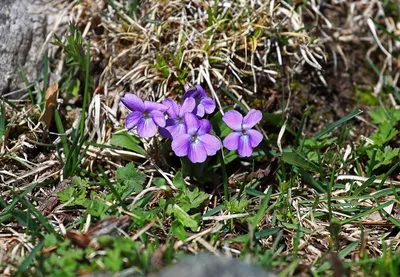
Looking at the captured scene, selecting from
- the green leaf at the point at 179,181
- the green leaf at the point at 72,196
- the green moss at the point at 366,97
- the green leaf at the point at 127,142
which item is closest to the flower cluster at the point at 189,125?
the green leaf at the point at 179,181

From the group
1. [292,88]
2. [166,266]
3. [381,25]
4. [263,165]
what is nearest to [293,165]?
[263,165]

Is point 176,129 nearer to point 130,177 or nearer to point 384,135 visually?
point 130,177

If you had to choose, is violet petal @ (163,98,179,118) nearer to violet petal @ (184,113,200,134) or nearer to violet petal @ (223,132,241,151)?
violet petal @ (184,113,200,134)

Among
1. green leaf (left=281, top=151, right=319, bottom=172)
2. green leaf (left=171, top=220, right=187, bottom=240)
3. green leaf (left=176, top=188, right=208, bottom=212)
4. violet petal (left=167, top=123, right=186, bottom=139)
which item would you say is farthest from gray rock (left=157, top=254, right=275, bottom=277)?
green leaf (left=281, top=151, right=319, bottom=172)

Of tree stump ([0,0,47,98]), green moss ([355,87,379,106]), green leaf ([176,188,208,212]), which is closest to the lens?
green leaf ([176,188,208,212])

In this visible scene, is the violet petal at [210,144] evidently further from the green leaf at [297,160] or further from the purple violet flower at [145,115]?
the green leaf at [297,160]
